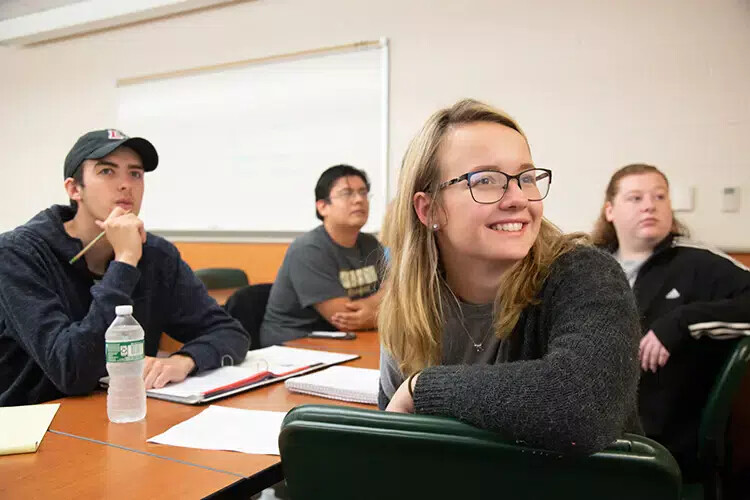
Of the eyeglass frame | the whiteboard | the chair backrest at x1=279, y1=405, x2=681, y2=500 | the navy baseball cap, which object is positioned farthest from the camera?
the whiteboard

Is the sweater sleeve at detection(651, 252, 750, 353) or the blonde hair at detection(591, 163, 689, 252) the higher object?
the blonde hair at detection(591, 163, 689, 252)

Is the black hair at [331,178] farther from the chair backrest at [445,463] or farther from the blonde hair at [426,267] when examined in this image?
the chair backrest at [445,463]

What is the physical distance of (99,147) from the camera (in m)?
1.75

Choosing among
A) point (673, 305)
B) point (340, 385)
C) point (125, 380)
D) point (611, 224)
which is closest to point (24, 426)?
point (125, 380)

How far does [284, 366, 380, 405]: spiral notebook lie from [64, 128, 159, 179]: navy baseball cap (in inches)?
33.9

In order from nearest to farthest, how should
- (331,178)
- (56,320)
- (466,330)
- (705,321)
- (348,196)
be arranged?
(466,330)
(56,320)
(705,321)
(348,196)
(331,178)

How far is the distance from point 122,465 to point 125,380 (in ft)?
0.95

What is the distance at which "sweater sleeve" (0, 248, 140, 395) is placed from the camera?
1376mm

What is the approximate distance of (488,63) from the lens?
347 cm

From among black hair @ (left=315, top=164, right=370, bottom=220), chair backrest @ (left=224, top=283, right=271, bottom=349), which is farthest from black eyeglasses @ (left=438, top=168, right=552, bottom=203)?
black hair @ (left=315, top=164, right=370, bottom=220)

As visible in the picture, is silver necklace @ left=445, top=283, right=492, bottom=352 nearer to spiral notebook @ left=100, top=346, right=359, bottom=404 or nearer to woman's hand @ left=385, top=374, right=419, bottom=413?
woman's hand @ left=385, top=374, right=419, bottom=413

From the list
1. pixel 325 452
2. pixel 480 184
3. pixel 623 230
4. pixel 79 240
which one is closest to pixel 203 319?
pixel 79 240

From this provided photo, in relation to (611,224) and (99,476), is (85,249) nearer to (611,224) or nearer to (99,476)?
(99,476)

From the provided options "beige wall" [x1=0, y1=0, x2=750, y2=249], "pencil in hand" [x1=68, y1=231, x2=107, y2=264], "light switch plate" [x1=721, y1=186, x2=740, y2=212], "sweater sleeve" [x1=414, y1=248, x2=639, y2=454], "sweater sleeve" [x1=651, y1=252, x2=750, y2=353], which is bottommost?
"sweater sleeve" [x1=651, y1=252, x2=750, y2=353]
